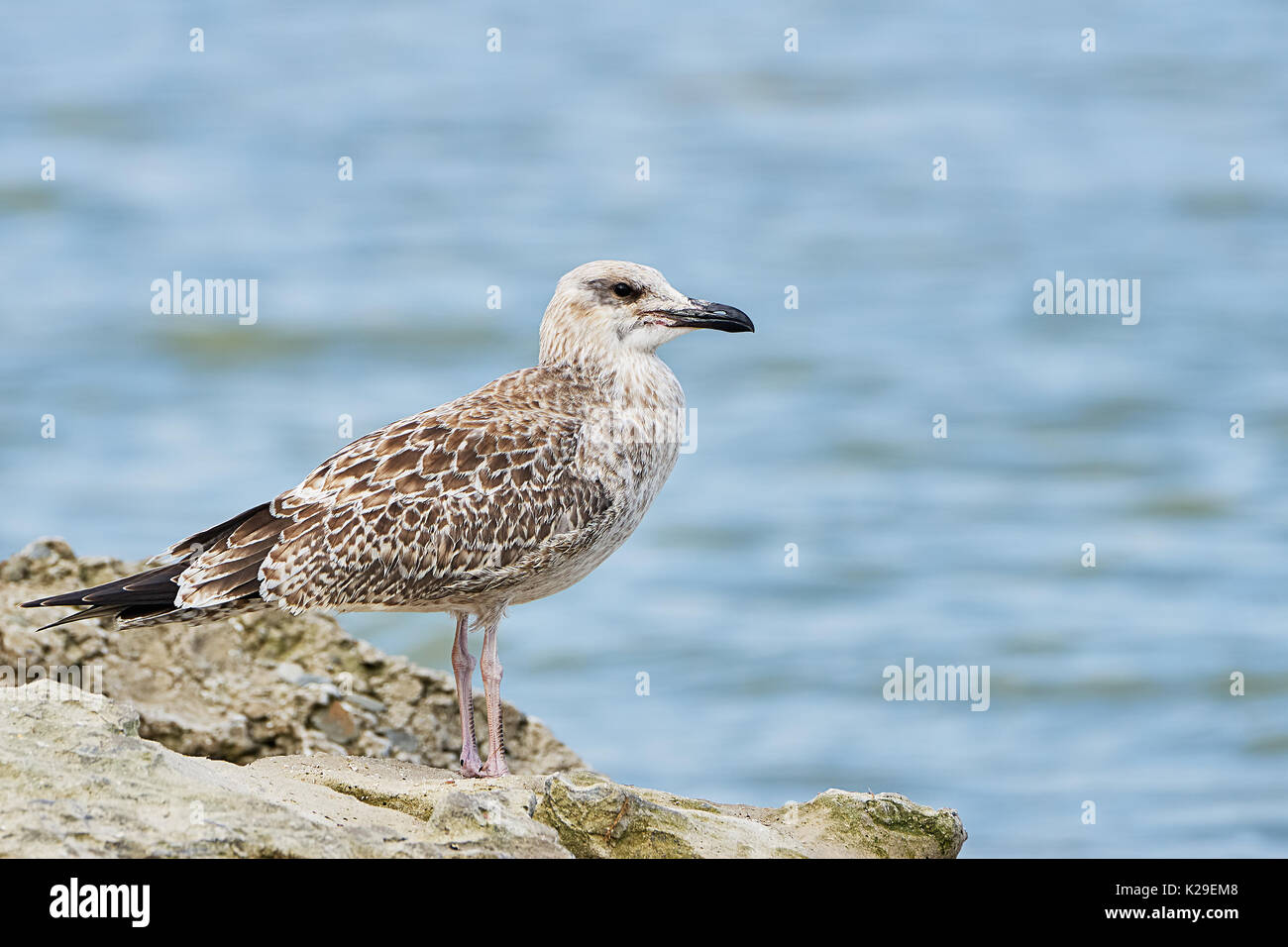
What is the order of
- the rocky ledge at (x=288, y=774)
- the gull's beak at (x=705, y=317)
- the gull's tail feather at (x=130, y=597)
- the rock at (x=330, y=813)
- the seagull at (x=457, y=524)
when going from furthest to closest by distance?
the gull's beak at (x=705, y=317)
the seagull at (x=457, y=524)
the gull's tail feather at (x=130, y=597)
the rocky ledge at (x=288, y=774)
the rock at (x=330, y=813)

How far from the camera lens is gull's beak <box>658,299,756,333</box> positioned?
849 cm

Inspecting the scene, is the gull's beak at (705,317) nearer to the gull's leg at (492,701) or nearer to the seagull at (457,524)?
the seagull at (457,524)

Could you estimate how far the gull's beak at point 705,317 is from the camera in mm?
8492

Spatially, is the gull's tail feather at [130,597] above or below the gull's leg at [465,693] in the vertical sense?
above

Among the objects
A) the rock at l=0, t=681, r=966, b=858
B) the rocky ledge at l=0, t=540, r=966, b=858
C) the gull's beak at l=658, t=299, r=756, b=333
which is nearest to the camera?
the rock at l=0, t=681, r=966, b=858

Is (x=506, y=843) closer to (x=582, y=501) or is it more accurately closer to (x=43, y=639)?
(x=582, y=501)

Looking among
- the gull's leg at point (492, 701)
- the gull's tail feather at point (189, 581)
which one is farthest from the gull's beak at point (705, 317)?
the gull's tail feather at point (189, 581)

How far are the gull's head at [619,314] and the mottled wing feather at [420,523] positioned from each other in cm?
67

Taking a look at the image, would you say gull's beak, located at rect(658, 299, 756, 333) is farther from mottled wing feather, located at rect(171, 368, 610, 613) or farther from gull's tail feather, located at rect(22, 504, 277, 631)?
gull's tail feather, located at rect(22, 504, 277, 631)

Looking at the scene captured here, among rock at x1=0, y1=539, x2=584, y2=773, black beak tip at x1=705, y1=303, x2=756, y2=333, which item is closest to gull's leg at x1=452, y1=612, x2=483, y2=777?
rock at x1=0, y1=539, x2=584, y2=773

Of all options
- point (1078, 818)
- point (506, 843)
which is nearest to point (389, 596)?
point (506, 843)

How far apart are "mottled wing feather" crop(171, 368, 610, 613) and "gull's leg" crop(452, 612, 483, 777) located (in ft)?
1.37

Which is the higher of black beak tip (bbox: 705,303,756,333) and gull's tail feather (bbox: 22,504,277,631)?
black beak tip (bbox: 705,303,756,333)
